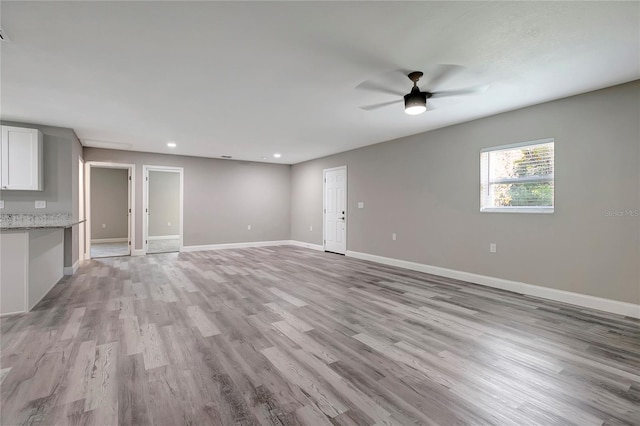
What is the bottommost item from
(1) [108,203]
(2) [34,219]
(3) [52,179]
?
(2) [34,219]

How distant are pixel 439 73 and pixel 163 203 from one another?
32.7 ft

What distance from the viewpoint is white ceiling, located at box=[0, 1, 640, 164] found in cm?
207

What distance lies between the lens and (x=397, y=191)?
19.4ft

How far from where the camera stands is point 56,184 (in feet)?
16.0

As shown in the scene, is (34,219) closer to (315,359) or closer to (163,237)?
(315,359)

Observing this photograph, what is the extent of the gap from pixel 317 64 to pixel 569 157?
3.32 m

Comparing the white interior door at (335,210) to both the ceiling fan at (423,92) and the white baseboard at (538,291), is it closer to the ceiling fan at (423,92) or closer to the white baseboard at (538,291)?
the white baseboard at (538,291)

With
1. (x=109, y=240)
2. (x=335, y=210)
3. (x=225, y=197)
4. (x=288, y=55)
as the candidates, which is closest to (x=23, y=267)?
(x=288, y=55)

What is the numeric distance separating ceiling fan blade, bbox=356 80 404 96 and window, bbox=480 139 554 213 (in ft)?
6.59

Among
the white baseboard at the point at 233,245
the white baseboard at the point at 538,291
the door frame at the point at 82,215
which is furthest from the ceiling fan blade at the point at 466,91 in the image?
the door frame at the point at 82,215

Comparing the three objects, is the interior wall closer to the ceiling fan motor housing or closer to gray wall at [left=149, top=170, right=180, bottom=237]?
gray wall at [left=149, top=170, right=180, bottom=237]

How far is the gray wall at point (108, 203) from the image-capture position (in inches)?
362

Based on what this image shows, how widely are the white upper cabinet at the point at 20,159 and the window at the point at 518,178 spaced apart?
272 inches

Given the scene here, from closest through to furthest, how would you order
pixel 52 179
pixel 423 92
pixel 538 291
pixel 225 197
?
pixel 423 92 < pixel 538 291 < pixel 52 179 < pixel 225 197
